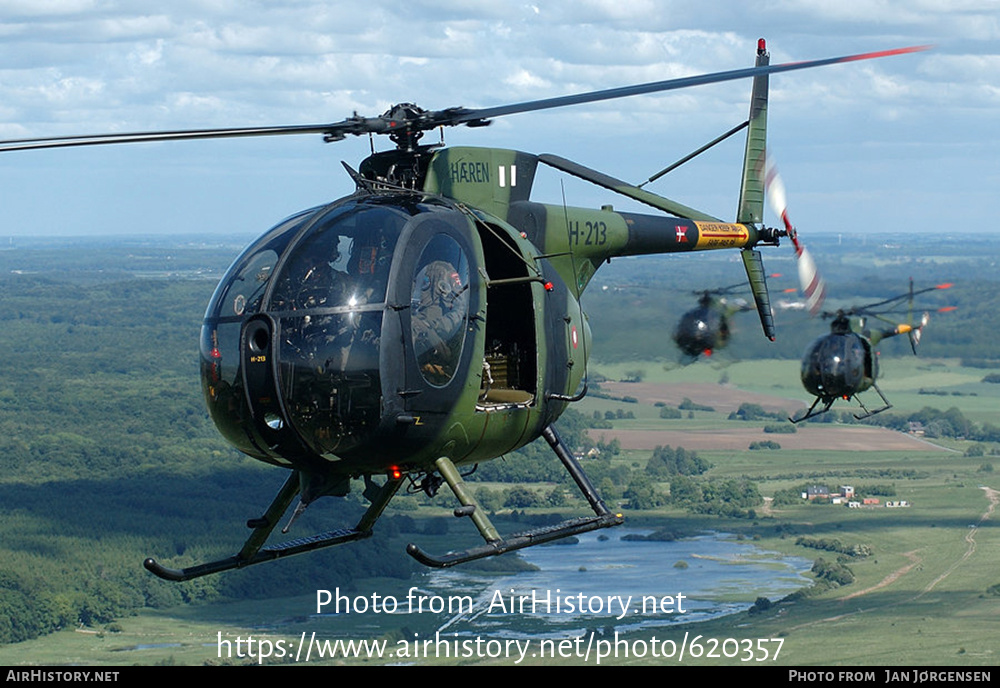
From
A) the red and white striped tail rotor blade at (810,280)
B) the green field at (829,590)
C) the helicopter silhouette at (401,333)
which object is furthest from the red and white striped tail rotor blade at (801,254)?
the green field at (829,590)

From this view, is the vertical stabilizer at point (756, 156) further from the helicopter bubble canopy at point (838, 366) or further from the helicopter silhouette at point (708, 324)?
the helicopter bubble canopy at point (838, 366)

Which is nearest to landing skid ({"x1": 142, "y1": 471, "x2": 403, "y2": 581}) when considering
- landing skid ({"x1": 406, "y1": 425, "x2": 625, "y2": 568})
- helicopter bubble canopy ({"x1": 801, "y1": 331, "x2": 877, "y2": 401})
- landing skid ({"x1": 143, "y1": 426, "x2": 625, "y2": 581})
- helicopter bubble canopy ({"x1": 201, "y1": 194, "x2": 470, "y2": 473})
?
landing skid ({"x1": 143, "y1": 426, "x2": 625, "y2": 581})

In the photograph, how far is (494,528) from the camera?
1797 cm

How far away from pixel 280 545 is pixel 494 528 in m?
2.86

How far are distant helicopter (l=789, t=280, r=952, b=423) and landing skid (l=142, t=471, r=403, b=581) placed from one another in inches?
793

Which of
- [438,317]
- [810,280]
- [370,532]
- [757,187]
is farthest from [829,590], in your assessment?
[438,317]

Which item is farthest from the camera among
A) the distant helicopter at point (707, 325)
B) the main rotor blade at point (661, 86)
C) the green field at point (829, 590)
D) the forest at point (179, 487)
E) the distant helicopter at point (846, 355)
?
the forest at point (179, 487)

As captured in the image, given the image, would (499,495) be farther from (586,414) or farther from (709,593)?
(709,593)

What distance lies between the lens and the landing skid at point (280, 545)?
18.3 metres

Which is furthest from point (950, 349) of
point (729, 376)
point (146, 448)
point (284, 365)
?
point (146, 448)

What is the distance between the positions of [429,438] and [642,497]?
473ft

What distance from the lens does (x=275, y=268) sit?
56.7ft

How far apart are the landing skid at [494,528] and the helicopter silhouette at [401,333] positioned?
30 mm

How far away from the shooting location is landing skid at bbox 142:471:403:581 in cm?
1834
